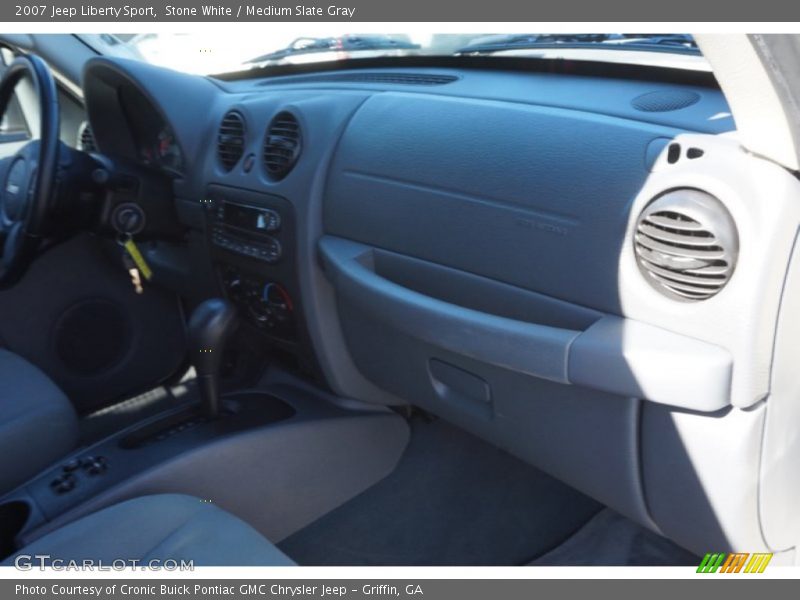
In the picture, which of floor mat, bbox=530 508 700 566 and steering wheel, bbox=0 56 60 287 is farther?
steering wheel, bbox=0 56 60 287

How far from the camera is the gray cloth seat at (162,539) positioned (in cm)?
120

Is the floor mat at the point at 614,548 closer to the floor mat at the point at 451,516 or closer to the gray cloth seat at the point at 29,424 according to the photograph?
the floor mat at the point at 451,516

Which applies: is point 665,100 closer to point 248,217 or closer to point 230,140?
point 248,217

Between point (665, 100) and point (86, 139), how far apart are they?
2.14 m

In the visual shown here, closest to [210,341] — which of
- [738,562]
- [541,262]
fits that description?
[541,262]

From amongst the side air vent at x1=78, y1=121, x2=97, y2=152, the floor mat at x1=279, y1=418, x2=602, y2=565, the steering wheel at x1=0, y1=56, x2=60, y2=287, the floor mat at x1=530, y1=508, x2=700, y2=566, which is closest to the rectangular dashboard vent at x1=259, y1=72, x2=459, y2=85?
the steering wheel at x1=0, y1=56, x2=60, y2=287

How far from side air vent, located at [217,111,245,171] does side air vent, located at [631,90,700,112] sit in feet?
3.56

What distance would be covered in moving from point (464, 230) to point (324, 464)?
2.82 ft

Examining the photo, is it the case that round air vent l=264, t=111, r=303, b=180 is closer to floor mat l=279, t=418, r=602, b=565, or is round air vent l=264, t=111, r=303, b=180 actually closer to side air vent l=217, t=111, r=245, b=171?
side air vent l=217, t=111, r=245, b=171

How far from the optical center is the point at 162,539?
1.24 m

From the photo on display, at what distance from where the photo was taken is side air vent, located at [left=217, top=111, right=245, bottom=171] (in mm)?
2000

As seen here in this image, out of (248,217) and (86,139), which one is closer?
(248,217)

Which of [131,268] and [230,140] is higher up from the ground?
[230,140]

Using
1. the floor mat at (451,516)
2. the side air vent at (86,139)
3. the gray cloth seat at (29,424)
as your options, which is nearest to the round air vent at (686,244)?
the floor mat at (451,516)
